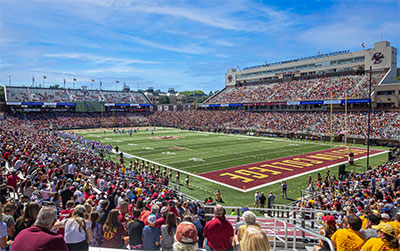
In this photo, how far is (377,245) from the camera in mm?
3719

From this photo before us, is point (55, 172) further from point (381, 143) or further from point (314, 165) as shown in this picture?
point (381, 143)

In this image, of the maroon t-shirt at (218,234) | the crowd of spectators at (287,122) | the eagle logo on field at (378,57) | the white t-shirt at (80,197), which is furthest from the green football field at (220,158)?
the eagle logo on field at (378,57)

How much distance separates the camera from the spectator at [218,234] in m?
4.25

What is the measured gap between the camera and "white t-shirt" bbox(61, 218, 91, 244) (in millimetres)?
3926

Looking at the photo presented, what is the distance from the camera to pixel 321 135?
39031mm

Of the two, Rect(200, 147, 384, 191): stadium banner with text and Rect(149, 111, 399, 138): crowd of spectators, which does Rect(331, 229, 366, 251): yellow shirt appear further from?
Rect(149, 111, 399, 138): crowd of spectators

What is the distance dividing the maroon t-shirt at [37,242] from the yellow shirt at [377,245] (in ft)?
13.3

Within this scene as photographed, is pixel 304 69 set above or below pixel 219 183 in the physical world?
above

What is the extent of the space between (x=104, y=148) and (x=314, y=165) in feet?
73.2

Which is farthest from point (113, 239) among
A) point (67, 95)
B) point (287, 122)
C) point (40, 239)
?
point (67, 95)

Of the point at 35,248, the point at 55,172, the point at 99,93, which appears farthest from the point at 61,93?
the point at 35,248

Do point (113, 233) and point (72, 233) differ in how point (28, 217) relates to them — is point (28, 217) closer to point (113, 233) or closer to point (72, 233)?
point (72, 233)

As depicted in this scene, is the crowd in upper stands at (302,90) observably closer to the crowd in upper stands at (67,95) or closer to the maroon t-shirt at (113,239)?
the crowd in upper stands at (67,95)

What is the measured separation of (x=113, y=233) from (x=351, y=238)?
12.9ft
